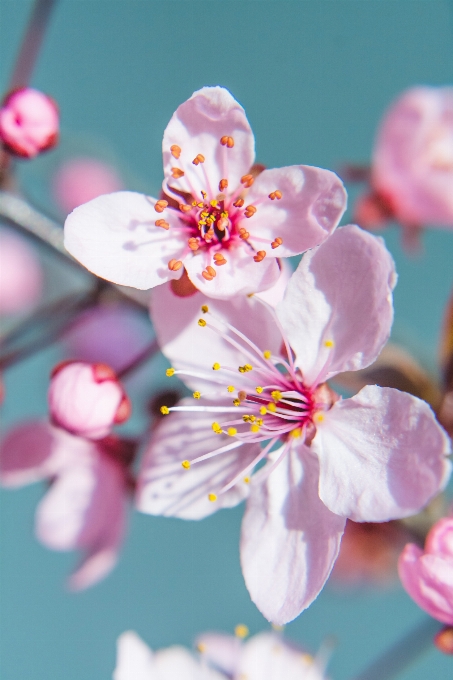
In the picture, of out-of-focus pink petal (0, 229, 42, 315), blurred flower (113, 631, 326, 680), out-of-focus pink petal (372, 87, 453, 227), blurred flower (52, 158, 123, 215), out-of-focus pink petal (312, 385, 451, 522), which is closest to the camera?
out-of-focus pink petal (312, 385, 451, 522)

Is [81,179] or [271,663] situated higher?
[81,179]

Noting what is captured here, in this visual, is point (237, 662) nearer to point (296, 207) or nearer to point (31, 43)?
point (296, 207)

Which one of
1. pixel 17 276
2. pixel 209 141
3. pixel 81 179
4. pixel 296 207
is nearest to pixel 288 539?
pixel 296 207

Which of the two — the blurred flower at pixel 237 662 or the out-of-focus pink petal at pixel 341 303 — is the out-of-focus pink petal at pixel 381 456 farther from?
the blurred flower at pixel 237 662

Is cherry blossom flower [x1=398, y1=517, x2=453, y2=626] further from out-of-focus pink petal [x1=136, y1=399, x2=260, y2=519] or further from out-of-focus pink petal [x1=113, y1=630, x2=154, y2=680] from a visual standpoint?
out-of-focus pink petal [x1=113, y1=630, x2=154, y2=680]

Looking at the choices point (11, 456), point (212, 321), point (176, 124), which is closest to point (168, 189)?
point (176, 124)

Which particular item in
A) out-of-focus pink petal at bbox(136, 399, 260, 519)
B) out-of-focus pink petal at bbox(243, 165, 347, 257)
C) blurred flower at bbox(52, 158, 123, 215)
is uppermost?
out-of-focus pink petal at bbox(243, 165, 347, 257)

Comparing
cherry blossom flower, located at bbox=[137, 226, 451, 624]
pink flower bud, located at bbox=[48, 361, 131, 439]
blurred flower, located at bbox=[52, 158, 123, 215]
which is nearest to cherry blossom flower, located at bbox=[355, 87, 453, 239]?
cherry blossom flower, located at bbox=[137, 226, 451, 624]
